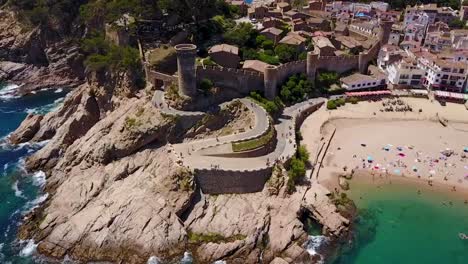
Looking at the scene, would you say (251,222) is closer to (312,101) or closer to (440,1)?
(312,101)

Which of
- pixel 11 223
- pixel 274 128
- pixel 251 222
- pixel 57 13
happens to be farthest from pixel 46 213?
pixel 57 13

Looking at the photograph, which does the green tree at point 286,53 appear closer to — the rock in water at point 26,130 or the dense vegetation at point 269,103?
the dense vegetation at point 269,103

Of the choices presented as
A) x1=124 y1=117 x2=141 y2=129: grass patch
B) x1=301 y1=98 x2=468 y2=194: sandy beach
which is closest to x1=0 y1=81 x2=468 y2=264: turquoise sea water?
x1=301 y1=98 x2=468 y2=194: sandy beach

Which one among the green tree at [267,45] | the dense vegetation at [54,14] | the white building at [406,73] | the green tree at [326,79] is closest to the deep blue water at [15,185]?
the dense vegetation at [54,14]

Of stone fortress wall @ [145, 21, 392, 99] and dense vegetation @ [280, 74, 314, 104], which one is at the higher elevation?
stone fortress wall @ [145, 21, 392, 99]

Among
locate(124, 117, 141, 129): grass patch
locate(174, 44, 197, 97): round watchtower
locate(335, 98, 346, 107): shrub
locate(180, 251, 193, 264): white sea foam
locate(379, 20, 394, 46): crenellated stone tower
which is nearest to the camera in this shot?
locate(180, 251, 193, 264): white sea foam

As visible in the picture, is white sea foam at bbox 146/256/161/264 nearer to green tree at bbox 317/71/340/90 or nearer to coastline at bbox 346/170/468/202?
coastline at bbox 346/170/468/202
